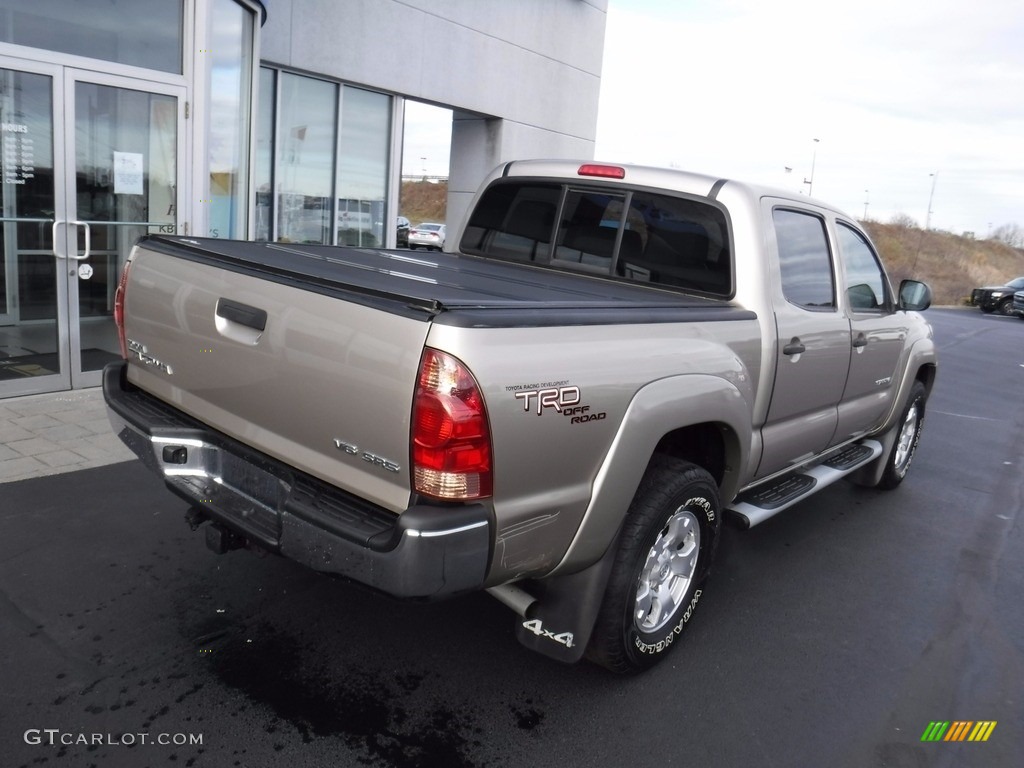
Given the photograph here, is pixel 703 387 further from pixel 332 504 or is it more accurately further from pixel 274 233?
pixel 274 233

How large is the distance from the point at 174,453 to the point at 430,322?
1314 mm

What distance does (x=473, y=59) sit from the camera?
12617 mm

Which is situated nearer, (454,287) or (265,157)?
(454,287)

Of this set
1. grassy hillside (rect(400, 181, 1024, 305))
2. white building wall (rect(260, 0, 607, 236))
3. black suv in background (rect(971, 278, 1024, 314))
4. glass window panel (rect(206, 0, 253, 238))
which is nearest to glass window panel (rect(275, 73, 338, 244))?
white building wall (rect(260, 0, 607, 236))

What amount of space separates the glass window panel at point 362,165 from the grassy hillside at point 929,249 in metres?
52.7

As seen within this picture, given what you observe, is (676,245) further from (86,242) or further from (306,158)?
(306,158)

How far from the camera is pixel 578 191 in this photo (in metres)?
4.46

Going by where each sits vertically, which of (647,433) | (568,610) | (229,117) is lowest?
(568,610)

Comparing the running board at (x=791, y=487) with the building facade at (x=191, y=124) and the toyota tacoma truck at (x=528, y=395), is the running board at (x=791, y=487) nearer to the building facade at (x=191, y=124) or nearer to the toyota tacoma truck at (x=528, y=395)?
A: the toyota tacoma truck at (x=528, y=395)

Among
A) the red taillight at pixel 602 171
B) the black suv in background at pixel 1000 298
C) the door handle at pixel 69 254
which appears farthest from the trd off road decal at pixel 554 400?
the black suv in background at pixel 1000 298

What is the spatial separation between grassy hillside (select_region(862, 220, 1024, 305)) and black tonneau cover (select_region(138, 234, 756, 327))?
59.1m

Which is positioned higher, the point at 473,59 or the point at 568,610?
the point at 473,59

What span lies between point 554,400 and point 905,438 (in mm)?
4726

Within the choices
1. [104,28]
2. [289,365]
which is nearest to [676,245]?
[289,365]
